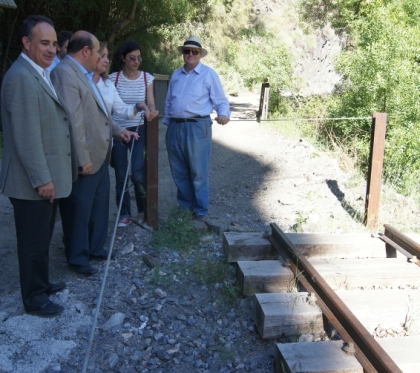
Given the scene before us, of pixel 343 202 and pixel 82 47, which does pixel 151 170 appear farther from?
pixel 343 202

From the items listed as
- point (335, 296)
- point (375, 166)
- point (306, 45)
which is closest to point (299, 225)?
point (375, 166)

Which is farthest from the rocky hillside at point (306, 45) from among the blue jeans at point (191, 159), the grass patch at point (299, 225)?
the blue jeans at point (191, 159)

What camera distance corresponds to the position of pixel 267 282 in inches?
145

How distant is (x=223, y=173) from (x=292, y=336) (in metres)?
5.60

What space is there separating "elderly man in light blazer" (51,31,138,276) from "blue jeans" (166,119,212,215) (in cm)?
108

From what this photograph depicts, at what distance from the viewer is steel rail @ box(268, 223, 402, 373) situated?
2606 mm

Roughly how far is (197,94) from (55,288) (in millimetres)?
2266

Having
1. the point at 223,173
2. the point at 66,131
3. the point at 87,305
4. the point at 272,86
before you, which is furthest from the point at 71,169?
the point at 272,86

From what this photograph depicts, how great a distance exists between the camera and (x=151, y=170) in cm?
471

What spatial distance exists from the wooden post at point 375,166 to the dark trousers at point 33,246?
3.63 m

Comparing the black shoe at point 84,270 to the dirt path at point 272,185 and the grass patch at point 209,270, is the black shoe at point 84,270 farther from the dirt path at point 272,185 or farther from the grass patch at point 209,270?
the dirt path at point 272,185

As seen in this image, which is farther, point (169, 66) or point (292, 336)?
point (169, 66)

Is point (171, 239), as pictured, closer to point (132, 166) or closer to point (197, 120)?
point (132, 166)

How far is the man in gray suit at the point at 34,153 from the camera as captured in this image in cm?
292
